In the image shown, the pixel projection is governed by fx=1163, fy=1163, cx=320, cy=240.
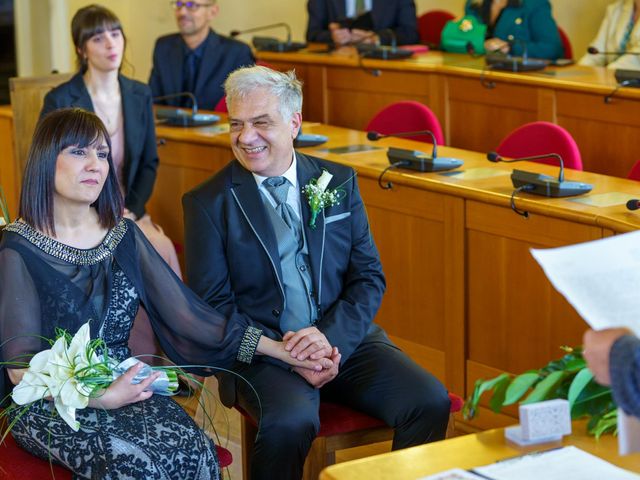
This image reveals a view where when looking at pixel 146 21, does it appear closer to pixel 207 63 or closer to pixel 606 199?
pixel 207 63

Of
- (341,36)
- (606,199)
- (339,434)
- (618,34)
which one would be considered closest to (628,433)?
(339,434)

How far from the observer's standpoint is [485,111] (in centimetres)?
582

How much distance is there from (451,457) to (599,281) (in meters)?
0.47

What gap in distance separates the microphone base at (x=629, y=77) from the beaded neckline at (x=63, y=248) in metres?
3.03

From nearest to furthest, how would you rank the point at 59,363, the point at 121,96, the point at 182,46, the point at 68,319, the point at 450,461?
the point at 450,461 < the point at 59,363 < the point at 68,319 < the point at 121,96 < the point at 182,46

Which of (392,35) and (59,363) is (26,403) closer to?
(59,363)

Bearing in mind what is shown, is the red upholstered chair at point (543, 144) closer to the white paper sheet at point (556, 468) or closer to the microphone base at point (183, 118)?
the microphone base at point (183, 118)

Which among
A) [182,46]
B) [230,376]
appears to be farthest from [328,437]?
[182,46]

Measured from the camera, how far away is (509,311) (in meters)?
3.73

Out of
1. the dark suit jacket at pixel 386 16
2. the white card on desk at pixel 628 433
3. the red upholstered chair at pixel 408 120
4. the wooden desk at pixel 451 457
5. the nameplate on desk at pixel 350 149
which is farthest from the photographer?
the dark suit jacket at pixel 386 16

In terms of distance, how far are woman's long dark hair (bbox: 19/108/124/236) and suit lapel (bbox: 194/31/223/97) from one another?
345 cm

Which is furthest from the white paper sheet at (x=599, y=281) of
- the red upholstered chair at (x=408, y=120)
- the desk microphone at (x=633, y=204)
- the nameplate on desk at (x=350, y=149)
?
the red upholstered chair at (x=408, y=120)

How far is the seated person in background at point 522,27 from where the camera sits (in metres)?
6.68

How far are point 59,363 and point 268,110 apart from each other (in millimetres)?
926
